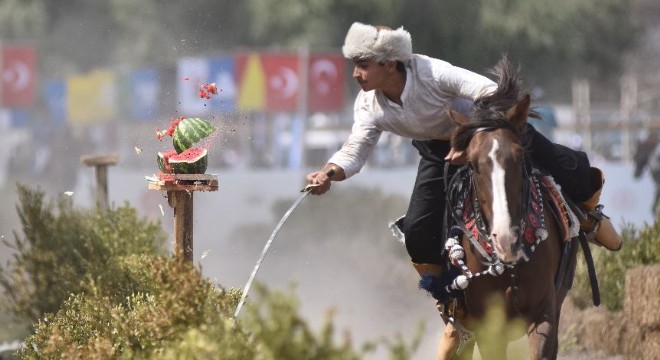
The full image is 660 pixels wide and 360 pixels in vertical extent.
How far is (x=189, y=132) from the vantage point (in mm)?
7703

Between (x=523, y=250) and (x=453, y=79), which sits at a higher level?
(x=453, y=79)

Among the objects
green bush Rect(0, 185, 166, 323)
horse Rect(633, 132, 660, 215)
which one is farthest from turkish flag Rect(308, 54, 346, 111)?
green bush Rect(0, 185, 166, 323)

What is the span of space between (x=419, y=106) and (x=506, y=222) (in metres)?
1.01

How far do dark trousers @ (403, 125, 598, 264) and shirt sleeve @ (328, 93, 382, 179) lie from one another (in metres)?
0.30

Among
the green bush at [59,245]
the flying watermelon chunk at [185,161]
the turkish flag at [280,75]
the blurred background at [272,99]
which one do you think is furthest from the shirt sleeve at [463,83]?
the turkish flag at [280,75]

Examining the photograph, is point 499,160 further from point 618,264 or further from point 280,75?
point 280,75

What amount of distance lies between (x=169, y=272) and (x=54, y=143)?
29.2 m

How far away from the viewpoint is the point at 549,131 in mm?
22453

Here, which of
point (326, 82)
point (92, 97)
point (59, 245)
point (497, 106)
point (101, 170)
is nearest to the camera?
point (497, 106)

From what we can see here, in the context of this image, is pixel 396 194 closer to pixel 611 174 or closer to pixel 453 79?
pixel 611 174

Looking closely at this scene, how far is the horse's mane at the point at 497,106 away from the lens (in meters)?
7.02

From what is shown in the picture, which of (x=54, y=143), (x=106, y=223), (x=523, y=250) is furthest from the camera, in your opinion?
(x=54, y=143)

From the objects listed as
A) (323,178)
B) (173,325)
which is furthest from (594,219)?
→ (173,325)

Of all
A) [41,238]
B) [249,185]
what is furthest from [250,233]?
[41,238]
